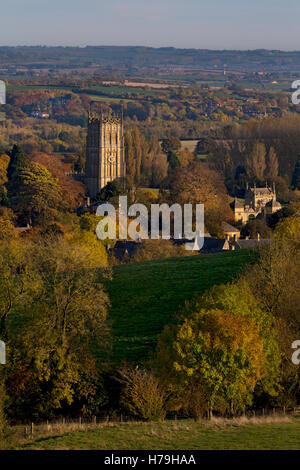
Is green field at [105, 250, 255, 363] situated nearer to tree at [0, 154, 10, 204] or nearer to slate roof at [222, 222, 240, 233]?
slate roof at [222, 222, 240, 233]

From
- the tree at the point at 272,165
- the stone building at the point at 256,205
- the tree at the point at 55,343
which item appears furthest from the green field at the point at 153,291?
the tree at the point at 272,165

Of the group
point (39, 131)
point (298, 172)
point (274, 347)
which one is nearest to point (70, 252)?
point (274, 347)

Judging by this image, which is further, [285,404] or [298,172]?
[298,172]

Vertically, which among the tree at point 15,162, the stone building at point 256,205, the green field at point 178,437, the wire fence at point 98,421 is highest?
the green field at point 178,437

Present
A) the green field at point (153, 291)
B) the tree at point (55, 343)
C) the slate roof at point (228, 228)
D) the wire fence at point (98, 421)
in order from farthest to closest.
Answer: the slate roof at point (228, 228), the green field at point (153, 291), the tree at point (55, 343), the wire fence at point (98, 421)

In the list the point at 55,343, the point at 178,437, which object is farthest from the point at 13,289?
the point at 178,437

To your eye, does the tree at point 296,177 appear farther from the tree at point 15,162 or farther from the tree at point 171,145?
the tree at point 15,162

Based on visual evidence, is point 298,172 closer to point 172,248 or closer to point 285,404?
point 172,248
